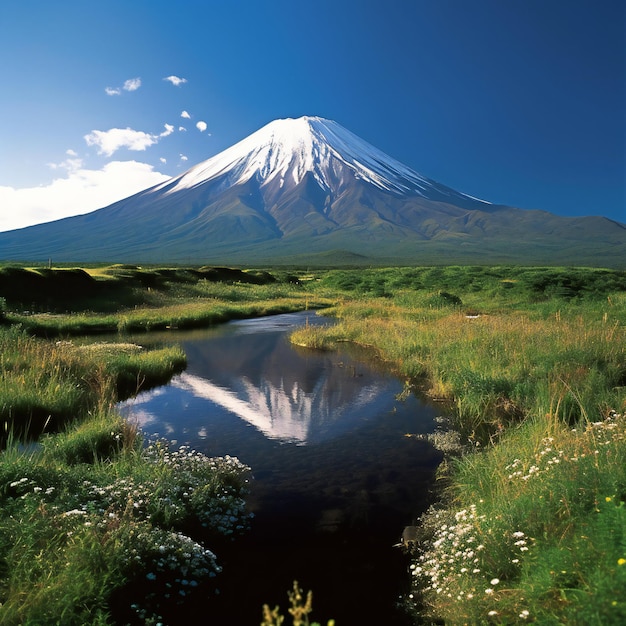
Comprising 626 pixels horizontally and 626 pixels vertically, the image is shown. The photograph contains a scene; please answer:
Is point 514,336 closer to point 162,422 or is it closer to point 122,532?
point 162,422

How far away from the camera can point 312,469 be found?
29.5ft

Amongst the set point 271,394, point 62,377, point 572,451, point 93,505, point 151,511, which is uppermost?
point 572,451

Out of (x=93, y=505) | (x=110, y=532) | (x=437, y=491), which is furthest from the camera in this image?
(x=437, y=491)

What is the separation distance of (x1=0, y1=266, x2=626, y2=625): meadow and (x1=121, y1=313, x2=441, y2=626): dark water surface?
366mm

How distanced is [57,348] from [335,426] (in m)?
9.06

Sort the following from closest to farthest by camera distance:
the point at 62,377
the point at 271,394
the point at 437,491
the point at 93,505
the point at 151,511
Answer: the point at 93,505
the point at 151,511
the point at 437,491
the point at 62,377
the point at 271,394

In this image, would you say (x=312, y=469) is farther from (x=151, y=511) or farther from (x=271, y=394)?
(x=271, y=394)

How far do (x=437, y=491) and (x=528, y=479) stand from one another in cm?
221

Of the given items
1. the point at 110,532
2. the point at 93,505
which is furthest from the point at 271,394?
the point at 110,532

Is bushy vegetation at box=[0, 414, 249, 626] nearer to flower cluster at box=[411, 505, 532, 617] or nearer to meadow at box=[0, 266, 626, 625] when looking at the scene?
meadow at box=[0, 266, 626, 625]

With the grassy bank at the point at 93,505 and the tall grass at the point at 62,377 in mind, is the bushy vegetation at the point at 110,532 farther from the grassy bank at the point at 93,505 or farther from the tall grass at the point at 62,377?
the tall grass at the point at 62,377

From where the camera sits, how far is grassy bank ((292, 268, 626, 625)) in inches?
153

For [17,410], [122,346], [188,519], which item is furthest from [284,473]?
[122,346]

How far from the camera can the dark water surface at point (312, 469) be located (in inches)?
222
